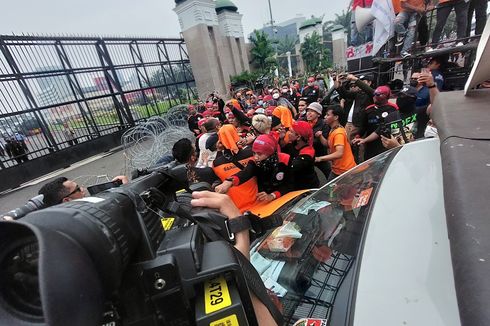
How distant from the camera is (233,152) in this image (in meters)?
3.75

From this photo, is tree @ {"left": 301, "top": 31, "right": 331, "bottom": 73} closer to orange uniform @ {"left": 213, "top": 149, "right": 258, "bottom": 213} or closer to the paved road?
the paved road

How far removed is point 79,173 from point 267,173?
324 inches

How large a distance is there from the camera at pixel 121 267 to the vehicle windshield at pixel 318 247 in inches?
20.3

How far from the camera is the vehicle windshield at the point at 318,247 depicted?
1.22 meters

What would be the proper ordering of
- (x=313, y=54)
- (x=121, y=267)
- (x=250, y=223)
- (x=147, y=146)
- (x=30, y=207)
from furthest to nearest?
(x=313, y=54) → (x=147, y=146) → (x=30, y=207) → (x=250, y=223) → (x=121, y=267)

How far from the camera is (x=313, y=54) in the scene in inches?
1485

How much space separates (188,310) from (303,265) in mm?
889

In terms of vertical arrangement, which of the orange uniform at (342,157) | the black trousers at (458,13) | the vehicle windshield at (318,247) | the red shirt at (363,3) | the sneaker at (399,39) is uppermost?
the red shirt at (363,3)

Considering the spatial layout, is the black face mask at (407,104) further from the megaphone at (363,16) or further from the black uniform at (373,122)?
the megaphone at (363,16)

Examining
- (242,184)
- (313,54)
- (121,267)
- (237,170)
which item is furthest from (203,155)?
(313,54)

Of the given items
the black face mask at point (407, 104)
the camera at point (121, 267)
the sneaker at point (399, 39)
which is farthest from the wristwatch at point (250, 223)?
the sneaker at point (399, 39)

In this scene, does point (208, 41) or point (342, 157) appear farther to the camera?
point (208, 41)

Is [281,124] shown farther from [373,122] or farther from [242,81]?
[242,81]

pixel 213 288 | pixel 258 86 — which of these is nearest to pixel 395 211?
pixel 213 288
